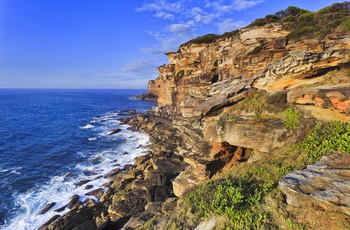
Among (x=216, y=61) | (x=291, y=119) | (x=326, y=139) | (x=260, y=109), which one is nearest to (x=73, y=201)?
(x=260, y=109)

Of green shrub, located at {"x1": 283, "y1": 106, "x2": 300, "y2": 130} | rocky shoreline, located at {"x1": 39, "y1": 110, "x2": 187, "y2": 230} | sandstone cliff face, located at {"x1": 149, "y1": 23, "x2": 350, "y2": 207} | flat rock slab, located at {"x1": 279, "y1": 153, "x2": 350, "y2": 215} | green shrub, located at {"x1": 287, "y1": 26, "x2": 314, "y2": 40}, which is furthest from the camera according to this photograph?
green shrub, located at {"x1": 287, "y1": 26, "x2": 314, "y2": 40}

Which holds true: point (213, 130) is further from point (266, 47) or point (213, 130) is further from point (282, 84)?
point (266, 47)

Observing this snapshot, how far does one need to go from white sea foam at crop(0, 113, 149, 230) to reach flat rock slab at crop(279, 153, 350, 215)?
21.0 m

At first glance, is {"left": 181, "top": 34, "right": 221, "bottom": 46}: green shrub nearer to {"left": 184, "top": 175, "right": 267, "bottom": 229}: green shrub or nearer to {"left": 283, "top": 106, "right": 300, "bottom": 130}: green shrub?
{"left": 283, "top": 106, "right": 300, "bottom": 130}: green shrub

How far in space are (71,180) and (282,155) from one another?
24899mm

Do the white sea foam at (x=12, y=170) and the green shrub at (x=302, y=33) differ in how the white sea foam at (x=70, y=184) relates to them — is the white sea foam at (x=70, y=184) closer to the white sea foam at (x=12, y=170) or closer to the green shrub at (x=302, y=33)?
the white sea foam at (x=12, y=170)

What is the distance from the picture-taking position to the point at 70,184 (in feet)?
77.1

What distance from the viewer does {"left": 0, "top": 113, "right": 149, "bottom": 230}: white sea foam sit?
59.2 ft

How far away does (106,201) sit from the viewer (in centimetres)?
1966

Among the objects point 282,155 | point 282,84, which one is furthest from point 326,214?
point 282,84

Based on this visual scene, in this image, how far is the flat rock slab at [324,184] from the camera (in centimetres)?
554

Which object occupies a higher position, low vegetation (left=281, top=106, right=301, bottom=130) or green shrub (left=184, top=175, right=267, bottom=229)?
low vegetation (left=281, top=106, right=301, bottom=130)

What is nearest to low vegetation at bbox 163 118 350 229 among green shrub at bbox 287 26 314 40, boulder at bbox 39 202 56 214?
boulder at bbox 39 202 56 214

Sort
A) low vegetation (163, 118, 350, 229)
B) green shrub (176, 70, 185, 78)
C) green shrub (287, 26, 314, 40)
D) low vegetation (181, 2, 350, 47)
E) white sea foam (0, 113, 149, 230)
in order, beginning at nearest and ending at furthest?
low vegetation (163, 118, 350, 229)
white sea foam (0, 113, 149, 230)
low vegetation (181, 2, 350, 47)
green shrub (287, 26, 314, 40)
green shrub (176, 70, 185, 78)
